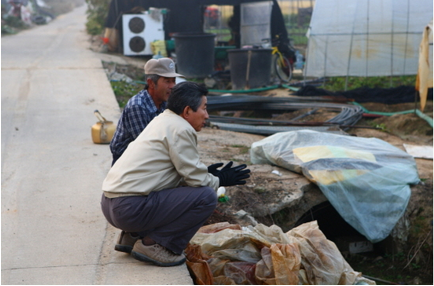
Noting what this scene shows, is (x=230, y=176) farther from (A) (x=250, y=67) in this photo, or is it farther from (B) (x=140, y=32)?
(B) (x=140, y=32)

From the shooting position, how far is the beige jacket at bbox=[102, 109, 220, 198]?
3.14m

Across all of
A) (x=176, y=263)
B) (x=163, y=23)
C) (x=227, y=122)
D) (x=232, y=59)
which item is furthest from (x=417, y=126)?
(x=163, y=23)

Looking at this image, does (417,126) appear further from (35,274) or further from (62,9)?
(62,9)

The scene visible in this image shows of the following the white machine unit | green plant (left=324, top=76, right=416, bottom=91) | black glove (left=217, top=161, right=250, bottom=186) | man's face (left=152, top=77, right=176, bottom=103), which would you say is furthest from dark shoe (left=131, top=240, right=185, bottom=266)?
the white machine unit

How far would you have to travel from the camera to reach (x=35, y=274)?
3412mm

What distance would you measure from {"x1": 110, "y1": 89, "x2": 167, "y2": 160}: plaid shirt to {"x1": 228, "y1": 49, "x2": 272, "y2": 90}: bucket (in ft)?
34.2

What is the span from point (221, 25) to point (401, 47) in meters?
12.8

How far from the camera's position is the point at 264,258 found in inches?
136

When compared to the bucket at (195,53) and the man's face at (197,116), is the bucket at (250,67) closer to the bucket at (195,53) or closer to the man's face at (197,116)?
the bucket at (195,53)

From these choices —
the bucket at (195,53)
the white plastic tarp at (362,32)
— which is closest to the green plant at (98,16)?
the bucket at (195,53)

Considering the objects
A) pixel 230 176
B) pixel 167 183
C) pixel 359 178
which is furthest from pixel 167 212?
pixel 359 178

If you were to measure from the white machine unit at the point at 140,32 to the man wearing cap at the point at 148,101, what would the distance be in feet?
43.6

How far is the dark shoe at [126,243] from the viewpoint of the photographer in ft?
11.8

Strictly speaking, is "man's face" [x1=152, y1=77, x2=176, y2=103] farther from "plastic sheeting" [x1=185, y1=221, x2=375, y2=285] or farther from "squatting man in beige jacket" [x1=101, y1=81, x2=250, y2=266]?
"plastic sheeting" [x1=185, y1=221, x2=375, y2=285]
